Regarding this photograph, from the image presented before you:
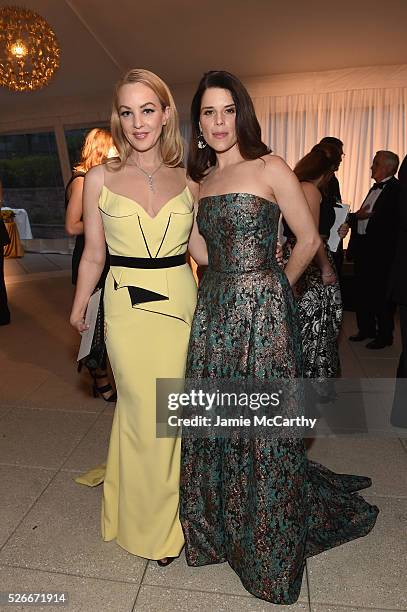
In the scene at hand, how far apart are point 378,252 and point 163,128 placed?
3.39 m

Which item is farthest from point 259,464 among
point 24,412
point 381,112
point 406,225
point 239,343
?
point 381,112

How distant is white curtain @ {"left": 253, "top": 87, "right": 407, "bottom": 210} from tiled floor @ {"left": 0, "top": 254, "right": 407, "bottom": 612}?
6.06 m

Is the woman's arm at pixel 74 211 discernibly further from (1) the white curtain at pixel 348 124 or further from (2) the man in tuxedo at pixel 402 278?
(1) the white curtain at pixel 348 124

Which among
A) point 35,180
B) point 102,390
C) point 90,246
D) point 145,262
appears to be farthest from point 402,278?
point 35,180

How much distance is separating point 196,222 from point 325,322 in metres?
1.49

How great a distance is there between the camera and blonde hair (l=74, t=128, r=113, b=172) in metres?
2.85

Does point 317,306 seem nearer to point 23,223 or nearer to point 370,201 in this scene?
point 370,201

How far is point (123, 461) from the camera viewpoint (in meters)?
1.90

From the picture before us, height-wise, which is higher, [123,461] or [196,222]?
[196,222]

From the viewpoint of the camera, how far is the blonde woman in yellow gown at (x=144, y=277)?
68.3 inches

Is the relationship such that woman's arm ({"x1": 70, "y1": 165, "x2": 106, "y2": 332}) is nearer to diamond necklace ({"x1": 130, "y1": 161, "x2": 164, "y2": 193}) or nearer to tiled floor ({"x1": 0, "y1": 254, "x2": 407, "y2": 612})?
A: diamond necklace ({"x1": 130, "y1": 161, "x2": 164, "y2": 193})

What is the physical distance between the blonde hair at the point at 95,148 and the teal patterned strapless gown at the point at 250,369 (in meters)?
1.33

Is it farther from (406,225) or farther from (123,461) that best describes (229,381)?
(406,225)

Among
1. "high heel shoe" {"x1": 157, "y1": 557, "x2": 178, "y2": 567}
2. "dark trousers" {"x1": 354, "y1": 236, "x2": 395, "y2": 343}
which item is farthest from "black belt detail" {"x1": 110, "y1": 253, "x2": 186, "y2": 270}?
"dark trousers" {"x1": 354, "y1": 236, "x2": 395, "y2": 343}
